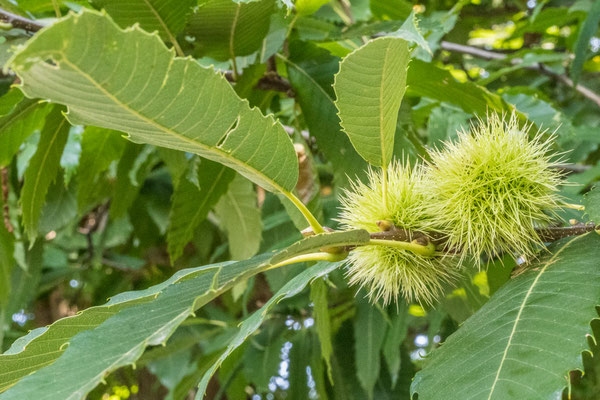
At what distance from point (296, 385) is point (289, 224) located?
0.55 m

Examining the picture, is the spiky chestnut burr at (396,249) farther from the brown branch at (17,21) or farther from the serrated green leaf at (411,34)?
the brown branch at (17,21)

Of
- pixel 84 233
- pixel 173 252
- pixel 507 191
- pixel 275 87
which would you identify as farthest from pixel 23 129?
pixel 84 233

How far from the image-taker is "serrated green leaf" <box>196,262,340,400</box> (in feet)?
2.29

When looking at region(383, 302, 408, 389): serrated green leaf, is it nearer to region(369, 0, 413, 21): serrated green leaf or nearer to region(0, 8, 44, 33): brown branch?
region(369, 0, 413, 21): serrated green leaf

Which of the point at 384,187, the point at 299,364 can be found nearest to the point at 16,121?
the point at 384,187

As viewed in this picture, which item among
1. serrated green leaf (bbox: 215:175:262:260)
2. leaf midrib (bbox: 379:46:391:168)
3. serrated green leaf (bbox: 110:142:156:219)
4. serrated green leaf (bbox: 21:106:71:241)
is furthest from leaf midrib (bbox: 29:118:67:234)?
leaf midrib (bbox: 379:46:391:168)

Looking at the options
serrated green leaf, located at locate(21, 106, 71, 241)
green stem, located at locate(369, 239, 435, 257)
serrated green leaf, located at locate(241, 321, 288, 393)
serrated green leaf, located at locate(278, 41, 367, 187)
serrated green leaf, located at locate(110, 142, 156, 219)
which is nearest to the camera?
green stem, located at locate(369, 239, 435, 257)

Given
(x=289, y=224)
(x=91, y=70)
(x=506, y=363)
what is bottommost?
(x=289, y=224)

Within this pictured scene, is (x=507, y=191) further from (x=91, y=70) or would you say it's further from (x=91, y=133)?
(x=91, y=133)

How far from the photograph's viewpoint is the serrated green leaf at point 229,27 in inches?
43.1

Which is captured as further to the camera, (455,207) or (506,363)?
(455,207)

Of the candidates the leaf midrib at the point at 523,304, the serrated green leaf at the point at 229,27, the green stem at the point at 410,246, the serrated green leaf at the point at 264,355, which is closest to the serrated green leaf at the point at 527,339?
the leaf midrib at the point at 523,304

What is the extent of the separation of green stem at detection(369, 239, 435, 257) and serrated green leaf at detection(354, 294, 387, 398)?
0.88 meters

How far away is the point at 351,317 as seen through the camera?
78.1 inches
